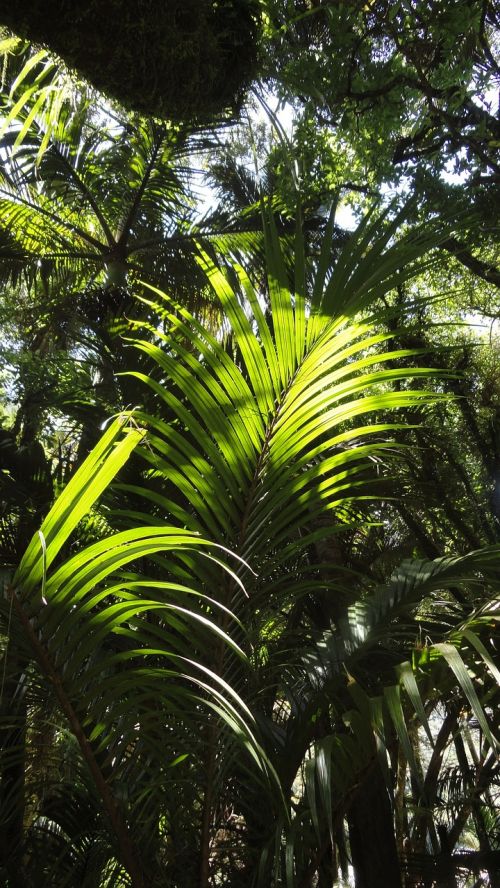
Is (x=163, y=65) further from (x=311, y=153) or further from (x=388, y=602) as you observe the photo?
(x=388, y=602)

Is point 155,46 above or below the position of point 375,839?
above

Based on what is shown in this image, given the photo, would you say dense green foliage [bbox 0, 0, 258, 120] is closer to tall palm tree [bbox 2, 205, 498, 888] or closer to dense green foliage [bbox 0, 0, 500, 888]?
dense green foliage [bbox 0, 0, 500, 888]

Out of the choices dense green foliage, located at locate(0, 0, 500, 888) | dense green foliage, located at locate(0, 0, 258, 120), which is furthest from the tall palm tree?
dense green foliage, located at locate(0, 0, 258, 120)

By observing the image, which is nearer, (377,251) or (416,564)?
(377,251)

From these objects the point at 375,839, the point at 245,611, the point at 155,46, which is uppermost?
the point at 155,46

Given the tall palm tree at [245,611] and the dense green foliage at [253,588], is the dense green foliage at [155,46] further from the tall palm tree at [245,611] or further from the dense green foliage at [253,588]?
the tall palm tree at [245,611]

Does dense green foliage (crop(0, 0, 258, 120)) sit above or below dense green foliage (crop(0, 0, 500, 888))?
above

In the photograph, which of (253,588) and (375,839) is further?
(375,839)

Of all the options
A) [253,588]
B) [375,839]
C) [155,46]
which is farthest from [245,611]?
[155,46]

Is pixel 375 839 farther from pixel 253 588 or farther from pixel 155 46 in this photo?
pixel 155 46

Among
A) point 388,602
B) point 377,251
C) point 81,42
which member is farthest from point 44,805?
point 81,42

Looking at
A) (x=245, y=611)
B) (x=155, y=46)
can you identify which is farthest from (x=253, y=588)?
(x=155, y=46)

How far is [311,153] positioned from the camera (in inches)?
152

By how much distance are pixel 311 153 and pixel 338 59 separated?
0.81 m
